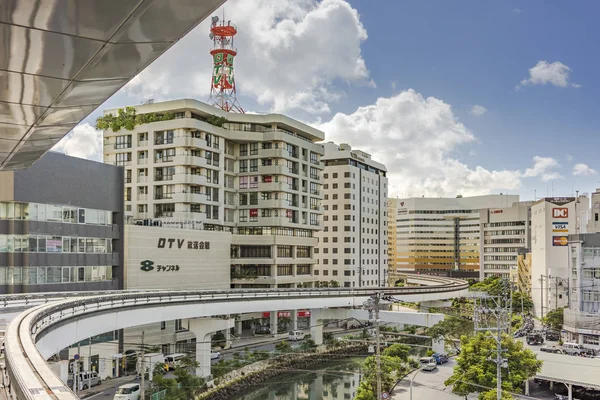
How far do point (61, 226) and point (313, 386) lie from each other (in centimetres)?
1979

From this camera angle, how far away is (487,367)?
1191 inches

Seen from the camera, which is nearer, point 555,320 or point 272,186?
point 555,320

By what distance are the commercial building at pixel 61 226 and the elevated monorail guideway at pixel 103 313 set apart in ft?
15.4

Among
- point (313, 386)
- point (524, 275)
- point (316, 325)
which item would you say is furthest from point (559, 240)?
point (313, 386)

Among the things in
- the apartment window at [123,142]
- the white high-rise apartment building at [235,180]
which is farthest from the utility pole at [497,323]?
the apartment window at [123,142]

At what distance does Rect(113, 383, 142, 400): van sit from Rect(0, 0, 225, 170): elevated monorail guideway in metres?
24.1

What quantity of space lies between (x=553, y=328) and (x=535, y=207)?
25.1 m

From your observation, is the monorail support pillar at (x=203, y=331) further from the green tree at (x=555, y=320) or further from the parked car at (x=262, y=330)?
the green tree at (x=555, y=320)

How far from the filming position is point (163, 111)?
53.4 m

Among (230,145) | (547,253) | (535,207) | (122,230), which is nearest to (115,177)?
(122,230)

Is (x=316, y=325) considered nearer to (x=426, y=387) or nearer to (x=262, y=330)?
(x=262, y=330)

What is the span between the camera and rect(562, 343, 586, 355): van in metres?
46.2

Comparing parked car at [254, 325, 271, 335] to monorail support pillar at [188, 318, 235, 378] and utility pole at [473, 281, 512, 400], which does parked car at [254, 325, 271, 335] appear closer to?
monorail support pillar at [188, 318, 235, 378]

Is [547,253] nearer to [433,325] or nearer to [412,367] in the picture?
[433,325]
